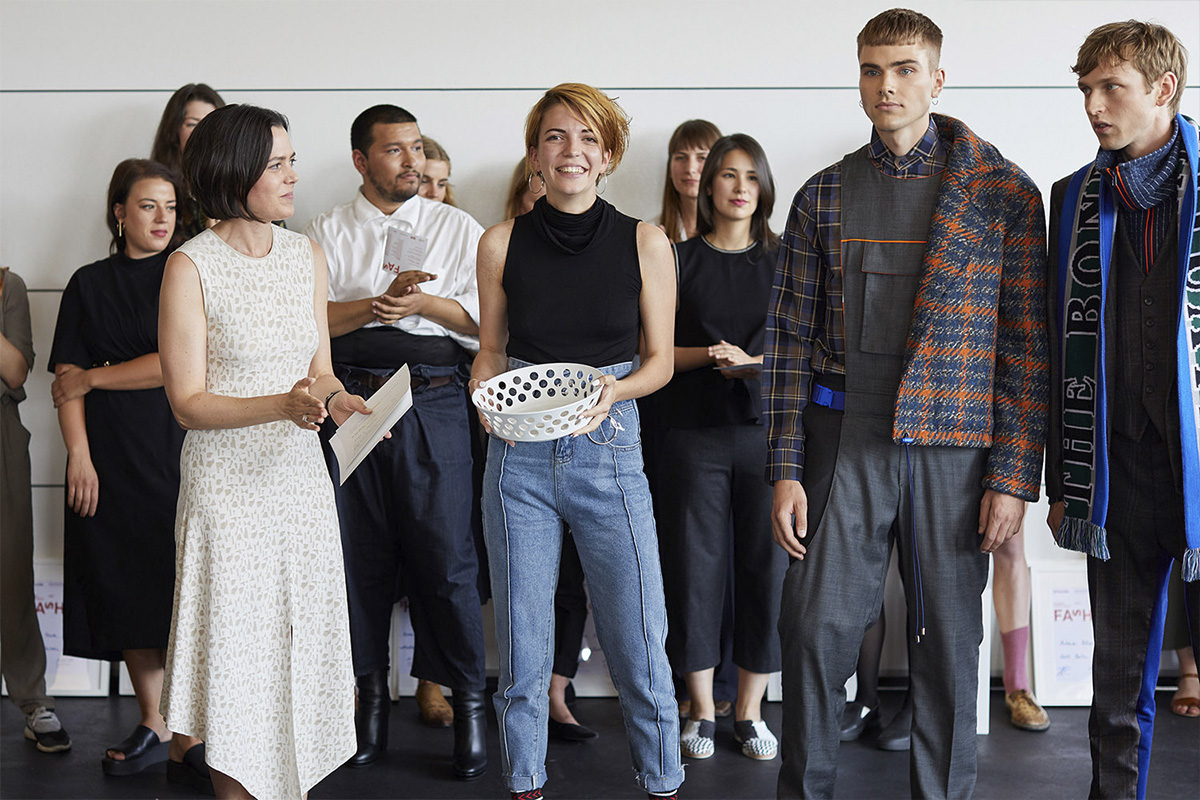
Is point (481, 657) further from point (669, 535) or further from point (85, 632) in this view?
point (85, 632)

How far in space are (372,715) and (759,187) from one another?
210 centimetres

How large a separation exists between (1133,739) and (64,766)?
3008 mm

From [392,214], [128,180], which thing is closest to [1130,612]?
[392,214]

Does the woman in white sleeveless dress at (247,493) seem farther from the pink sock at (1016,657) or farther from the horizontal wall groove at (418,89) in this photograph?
the pink sock at (1016,657)

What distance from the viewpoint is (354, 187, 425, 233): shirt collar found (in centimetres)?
329

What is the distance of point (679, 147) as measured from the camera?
3664mm

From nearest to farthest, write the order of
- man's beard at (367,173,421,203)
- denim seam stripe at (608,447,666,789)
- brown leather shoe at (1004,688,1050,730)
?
denim seam stripe at (608,447,666,789), man's beard at (367,173,421,203), brown leather shoe at (1004,688,1050,730)

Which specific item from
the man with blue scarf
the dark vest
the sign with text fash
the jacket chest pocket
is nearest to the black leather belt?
the jacket chest pocket

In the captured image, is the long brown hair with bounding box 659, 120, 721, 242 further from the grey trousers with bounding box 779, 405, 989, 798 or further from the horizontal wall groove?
the grey trousers with bounding box 779, 405, 989, 798

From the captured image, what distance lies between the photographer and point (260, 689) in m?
2.27

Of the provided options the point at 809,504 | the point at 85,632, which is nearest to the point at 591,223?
the point at 809,504

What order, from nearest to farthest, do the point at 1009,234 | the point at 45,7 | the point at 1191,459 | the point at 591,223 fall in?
the point at 1191,459, the point at 1009,234, the point at 591,223, the point at 45,7

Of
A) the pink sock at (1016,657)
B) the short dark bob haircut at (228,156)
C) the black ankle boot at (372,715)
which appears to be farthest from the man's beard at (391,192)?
the pink sock at (1016,657)

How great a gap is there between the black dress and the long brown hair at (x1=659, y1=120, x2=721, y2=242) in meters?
1.74
